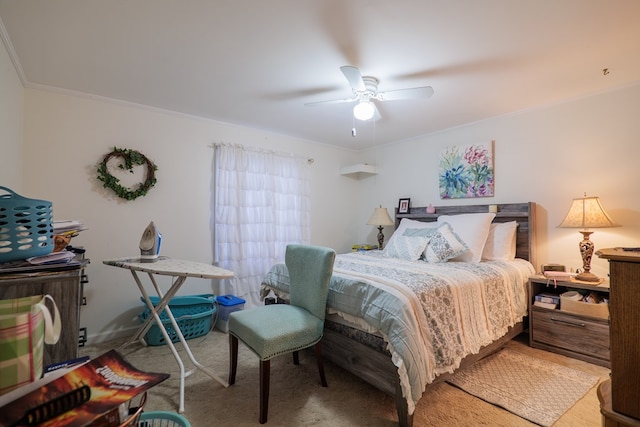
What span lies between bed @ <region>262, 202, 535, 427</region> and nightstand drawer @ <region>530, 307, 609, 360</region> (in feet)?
0.48

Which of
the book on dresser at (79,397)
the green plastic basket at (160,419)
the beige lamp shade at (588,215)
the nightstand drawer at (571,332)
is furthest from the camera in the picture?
the beige lamp shade at (588,215)

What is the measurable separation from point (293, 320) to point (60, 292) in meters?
1.23

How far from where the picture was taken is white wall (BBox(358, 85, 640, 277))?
101 inches

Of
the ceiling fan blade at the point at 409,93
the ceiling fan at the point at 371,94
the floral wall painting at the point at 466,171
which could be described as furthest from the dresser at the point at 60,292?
the floral wall painting at the point at 466,171

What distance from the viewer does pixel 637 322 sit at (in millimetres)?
831

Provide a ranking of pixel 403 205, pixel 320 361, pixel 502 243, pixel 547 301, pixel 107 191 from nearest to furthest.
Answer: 1. pixel 320 361
2. pixel 547 301
3. pixel 107 191
4. pixel 502 243
5. pixel 403 205

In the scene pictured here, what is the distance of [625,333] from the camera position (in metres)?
0.85

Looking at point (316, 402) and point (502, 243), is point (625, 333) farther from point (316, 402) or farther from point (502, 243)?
point (502, 243)

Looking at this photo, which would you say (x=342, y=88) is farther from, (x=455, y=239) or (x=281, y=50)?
(x=455, y=239)


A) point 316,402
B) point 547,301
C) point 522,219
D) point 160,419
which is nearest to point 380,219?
point 522,219

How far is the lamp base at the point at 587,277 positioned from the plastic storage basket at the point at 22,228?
3.70 meters

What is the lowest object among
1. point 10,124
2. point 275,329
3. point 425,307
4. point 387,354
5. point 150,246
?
point 387,354

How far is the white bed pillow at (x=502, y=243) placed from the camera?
3.04 metres

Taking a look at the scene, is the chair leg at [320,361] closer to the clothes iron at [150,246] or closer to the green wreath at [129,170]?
the clothes iron at [150,246]
